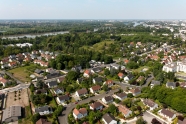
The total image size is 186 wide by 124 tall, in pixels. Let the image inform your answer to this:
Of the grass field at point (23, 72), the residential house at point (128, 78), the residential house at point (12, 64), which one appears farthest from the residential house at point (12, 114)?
the residential house at point (12, 64)

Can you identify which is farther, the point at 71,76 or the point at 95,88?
the point at 71,76

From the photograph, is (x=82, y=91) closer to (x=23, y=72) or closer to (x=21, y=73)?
(x=21, y=73)

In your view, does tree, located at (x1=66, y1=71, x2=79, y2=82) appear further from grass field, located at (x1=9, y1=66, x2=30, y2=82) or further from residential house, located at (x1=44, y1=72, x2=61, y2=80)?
grass field, located at (x1=9, y1=66, x2=30, y2=82)

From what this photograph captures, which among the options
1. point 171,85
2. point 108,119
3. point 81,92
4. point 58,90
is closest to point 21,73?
point 58,90

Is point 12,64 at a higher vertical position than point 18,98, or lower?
higher

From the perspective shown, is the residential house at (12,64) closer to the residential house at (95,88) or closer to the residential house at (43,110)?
the residential house at (43,110)

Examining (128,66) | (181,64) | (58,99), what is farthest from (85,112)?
(181,64)

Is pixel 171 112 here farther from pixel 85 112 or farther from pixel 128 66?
pixel 128 66
